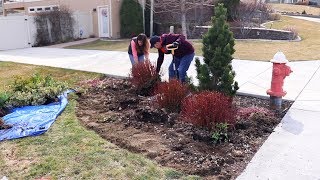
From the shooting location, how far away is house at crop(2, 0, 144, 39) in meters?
21.5

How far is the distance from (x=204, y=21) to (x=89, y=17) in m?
7.14

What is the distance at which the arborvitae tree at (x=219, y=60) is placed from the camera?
5.99m

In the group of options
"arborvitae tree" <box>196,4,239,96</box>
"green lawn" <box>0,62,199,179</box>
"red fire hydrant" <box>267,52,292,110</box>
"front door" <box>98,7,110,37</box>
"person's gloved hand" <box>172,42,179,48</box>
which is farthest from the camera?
"front door" <box>98,7,110,37</box>

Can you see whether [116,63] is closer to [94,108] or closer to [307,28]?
[94,108]

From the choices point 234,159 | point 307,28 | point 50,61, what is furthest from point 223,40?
point 307,28

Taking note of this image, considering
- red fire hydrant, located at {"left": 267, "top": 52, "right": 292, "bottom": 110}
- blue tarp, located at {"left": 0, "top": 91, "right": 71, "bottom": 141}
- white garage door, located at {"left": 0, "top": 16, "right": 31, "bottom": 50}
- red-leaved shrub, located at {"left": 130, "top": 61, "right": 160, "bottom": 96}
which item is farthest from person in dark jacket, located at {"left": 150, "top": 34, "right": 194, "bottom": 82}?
white garage door, located at {"left": 0, "top": 16, "right": 31, "bottom": 50}

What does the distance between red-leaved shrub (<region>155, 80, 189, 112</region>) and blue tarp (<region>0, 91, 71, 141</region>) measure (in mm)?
1964

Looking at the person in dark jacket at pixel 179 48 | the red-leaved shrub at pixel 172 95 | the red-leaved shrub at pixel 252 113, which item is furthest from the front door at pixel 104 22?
the red-leaved shrub at pixel 252 113

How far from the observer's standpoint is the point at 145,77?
757 cm

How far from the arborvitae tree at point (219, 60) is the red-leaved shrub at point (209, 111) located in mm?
644

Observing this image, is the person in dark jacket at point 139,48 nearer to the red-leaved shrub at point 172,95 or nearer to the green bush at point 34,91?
the green bush at point 34,91

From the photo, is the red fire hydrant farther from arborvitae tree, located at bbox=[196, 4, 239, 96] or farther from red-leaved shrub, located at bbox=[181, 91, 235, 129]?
red-leaved shrub, located at bbox=[181, 91, 235, 129]

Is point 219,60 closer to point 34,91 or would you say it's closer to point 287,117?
point 287,117

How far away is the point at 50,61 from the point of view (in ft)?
43.0
